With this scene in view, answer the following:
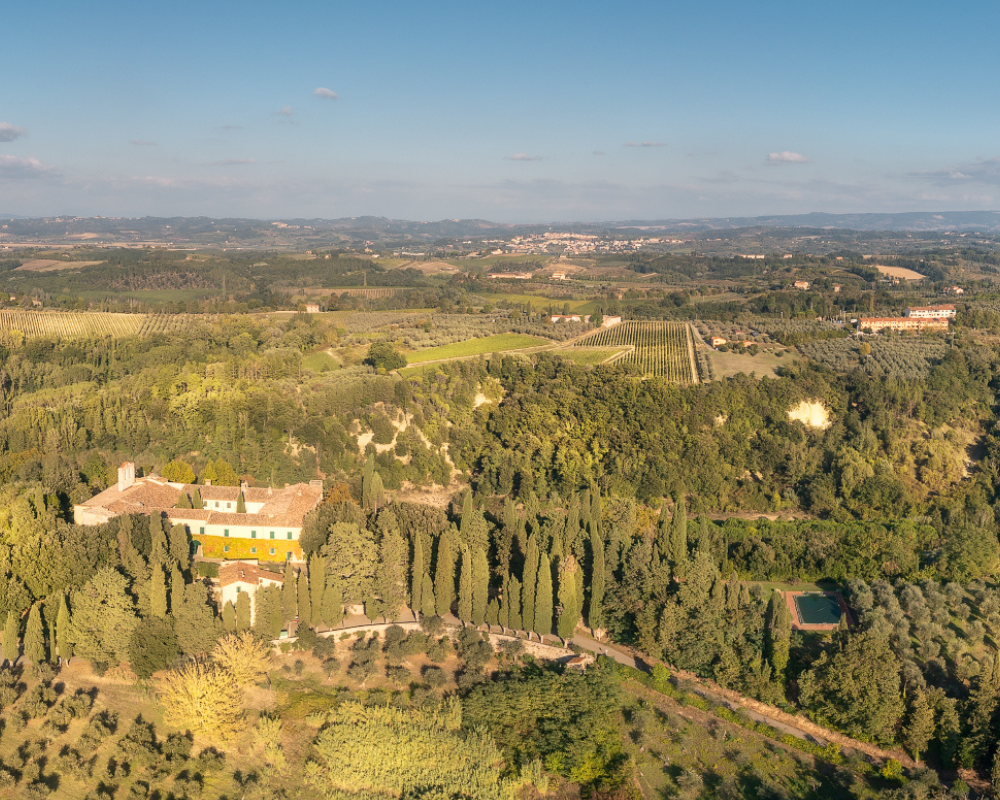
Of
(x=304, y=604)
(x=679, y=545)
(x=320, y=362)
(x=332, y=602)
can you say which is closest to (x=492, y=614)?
(x=332, y=602)

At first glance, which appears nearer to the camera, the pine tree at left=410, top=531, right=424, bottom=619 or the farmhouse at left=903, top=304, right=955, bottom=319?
the pine tree at left=410, top=531, right=424, bottom=619

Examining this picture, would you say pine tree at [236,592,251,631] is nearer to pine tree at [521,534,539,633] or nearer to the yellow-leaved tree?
the yellow-leaved tree

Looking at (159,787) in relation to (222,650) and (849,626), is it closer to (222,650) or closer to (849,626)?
(222,650)

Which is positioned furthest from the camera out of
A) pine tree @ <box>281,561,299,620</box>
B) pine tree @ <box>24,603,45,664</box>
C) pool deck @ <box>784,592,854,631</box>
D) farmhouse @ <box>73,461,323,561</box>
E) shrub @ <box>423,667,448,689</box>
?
farmhouse @ <box>73,461,323,561</box>

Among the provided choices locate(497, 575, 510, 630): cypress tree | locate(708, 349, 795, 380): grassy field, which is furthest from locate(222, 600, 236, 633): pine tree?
locate(708, 349, 795, 380): grassy field

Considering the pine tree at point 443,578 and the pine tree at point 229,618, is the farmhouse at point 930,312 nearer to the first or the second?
the pine tree at point 443,578

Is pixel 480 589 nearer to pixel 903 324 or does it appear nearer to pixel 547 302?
pixel 903 324

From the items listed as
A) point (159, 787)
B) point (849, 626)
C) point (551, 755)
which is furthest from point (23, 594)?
point (849, 626)

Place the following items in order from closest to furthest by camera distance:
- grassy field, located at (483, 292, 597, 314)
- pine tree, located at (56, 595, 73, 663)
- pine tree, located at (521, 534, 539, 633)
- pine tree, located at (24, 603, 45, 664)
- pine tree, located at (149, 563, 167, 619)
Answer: pine tree, located at (24, 603, 45, 664), pine tree, located at (56, 595, 73, 663), pine tree, located at (149, 563, 167, 619), pine tree, located at (521, 534, 539, 633), grassy field, located at (483, 292, 597, 314)
